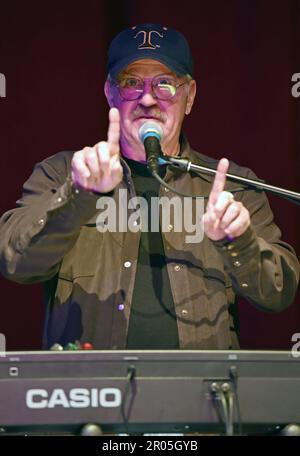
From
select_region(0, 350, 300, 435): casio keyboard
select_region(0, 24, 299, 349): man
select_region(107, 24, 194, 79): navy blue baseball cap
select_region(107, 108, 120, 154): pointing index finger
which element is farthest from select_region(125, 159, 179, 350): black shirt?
select_region(0, 350, 300, 435): casio keyboard

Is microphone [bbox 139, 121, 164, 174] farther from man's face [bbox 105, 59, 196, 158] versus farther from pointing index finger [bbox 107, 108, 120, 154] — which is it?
man's face [bbox 105, 59, 196, 158]

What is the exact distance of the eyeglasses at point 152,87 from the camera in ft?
10.1

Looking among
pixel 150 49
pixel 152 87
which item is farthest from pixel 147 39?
pixel 152 87

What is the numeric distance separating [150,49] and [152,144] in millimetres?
650

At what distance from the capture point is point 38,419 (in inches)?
82.5

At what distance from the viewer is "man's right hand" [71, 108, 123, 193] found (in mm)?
2396

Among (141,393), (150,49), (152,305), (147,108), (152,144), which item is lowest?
(141,393)

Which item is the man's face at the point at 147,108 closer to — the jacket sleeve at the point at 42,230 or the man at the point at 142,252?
the man at the point at 142,252

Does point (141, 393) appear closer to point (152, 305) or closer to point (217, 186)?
point (217, 186)

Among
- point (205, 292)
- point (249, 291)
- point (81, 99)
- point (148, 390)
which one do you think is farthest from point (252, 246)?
point (81, 99)

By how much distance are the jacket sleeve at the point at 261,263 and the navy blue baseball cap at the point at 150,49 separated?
0.45 meters

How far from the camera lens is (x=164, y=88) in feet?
10.2

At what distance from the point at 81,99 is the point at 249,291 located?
119cm

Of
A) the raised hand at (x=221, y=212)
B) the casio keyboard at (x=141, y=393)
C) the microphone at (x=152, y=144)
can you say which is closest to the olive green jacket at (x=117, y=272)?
the raised hand at (x=221, y=212)
